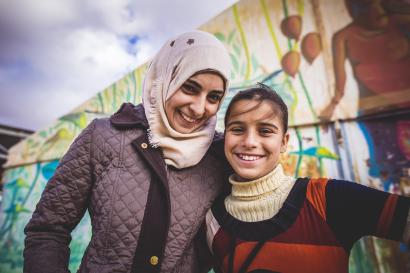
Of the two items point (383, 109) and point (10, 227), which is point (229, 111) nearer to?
point (383, 109)

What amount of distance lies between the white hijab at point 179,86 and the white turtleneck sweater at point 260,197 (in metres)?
0.29

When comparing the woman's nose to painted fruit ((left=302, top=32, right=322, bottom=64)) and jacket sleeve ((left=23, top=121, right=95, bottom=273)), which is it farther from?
painted fruit ((left=302, top=32, right=322, bottom=64))

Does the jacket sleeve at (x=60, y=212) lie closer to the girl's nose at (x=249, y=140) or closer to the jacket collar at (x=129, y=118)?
the jacket collar at (x=129, y=118)

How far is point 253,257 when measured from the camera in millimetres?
1102

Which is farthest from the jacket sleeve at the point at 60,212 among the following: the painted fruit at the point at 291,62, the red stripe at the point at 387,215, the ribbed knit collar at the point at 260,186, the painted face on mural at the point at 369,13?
the painted face on mural at the point at 369,13

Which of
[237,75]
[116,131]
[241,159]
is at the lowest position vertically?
[241,159]

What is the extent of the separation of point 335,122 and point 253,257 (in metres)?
2.82

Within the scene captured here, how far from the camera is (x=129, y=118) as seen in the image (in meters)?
1.39

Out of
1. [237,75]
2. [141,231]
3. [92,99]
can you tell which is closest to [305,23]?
[237,75]

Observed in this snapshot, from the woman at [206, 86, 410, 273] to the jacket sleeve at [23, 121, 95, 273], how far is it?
654 mm

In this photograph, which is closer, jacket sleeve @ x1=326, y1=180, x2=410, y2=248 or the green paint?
jacket sleeve @ x1=326, y1=180, x2=410, y2=248

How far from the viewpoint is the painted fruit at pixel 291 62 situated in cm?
376

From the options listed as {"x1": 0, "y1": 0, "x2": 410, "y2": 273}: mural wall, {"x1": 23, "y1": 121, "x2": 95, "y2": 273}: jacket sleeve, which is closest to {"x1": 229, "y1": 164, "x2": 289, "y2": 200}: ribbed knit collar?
{"x1": 23, "y1": 121, "x2": 95, "y2": 273}: jacket sleeve

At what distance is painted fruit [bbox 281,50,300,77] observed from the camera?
376 centimetres
